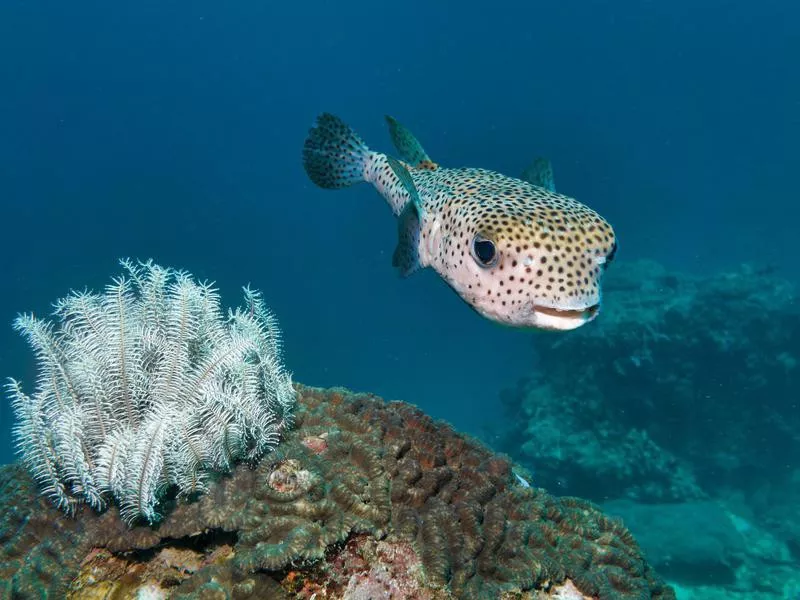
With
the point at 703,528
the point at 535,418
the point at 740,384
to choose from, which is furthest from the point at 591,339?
the point at 703,528

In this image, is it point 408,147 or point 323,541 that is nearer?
point 323,541

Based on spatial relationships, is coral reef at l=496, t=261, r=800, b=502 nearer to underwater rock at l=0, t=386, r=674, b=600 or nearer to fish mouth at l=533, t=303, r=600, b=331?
underwater rock at l=0, t=386, r=674, b=600

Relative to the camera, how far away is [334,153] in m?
6.28

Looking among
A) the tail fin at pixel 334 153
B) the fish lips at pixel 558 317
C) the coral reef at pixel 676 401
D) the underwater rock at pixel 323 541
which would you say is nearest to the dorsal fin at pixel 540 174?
the tail fin at pixel 334 153

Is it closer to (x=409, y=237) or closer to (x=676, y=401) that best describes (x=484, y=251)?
(x=409, y=237)

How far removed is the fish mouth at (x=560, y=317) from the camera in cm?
331

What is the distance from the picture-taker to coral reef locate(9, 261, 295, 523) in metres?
2.83

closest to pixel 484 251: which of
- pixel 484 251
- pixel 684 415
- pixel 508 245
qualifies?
pixel 484 251

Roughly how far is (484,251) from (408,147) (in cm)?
275

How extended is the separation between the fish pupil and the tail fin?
298cm

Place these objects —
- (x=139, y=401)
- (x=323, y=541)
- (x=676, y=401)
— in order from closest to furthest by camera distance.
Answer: (x=323, y=541) → (x=139, y=401) → (x=676, y=401)

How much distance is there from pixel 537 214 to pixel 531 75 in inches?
4039

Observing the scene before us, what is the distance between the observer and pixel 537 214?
3711 millimetres

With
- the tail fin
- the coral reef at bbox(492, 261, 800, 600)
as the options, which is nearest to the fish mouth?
the tail fin
